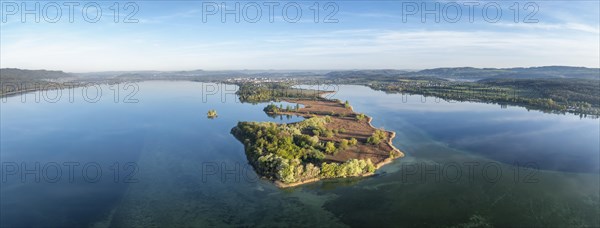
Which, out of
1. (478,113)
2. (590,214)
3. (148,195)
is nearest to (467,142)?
(590,214)

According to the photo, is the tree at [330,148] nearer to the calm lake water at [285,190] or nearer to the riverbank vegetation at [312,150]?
the riverbank vegetation at [312,150]

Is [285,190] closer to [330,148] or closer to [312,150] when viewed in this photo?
[312,150]

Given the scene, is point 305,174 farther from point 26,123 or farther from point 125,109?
point 125,109

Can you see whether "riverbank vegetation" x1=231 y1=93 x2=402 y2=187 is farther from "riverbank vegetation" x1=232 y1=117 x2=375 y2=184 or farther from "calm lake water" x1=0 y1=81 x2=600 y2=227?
"calm lake water" x1=0 y1=81 x2=600 y2=227

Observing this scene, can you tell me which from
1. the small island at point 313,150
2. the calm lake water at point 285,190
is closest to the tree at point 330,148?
the small island at point 313,150

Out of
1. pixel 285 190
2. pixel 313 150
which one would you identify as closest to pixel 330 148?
pixel 313 150

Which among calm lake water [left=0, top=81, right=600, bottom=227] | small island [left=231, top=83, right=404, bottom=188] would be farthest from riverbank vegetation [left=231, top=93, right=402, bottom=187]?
calm lake water [left=0, top=81, right=600, bottom=227]
